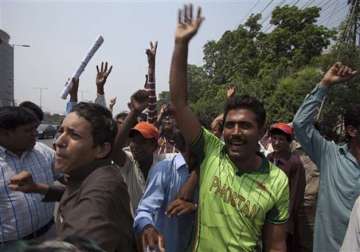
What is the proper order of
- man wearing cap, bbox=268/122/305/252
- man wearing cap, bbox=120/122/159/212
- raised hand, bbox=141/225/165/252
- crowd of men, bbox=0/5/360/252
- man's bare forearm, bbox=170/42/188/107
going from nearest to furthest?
crowd of men, bbox=0/5/360/252 → raised hand, bbox=141/225/165/252 → man's bare forearm, bbox=170/42/188/107 → man wearing cap, bbox=120/122/159/212 → man wearing cap, bbox=268/122/305/252

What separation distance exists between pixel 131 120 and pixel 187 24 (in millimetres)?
1457

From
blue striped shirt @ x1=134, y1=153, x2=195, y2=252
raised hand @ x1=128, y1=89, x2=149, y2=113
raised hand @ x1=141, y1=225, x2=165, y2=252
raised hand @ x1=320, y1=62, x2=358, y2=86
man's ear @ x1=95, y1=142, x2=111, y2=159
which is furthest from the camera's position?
raised hand @ x1=128, y1=89, x2=149, y2=113

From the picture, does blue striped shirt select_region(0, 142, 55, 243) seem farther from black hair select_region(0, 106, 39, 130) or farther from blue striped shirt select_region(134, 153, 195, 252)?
blue striped shirt select_region(134, 153, 195, 252)

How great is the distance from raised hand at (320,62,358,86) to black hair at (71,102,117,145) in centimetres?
168

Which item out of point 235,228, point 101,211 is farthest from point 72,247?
point 235,228

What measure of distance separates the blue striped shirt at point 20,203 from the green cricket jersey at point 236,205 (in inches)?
55.5

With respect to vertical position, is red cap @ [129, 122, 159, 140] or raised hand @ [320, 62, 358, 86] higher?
raised hand @ [320, 62, 358, 86]

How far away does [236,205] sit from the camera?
2303mm

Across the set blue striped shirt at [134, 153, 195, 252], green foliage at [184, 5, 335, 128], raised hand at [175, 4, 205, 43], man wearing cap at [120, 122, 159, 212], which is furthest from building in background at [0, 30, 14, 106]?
raised hand at [175, 4, 205, 43]

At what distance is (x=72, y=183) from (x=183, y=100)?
28.8 inches

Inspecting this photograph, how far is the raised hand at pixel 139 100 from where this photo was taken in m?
3.74

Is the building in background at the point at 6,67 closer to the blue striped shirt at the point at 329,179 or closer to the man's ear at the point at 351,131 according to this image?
the blue striped shirt at the point at 329,179

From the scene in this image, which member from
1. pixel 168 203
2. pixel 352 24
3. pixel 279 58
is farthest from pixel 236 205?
pixel 279 58

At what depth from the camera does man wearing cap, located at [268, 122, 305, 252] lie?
4309mm
